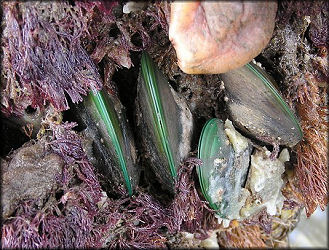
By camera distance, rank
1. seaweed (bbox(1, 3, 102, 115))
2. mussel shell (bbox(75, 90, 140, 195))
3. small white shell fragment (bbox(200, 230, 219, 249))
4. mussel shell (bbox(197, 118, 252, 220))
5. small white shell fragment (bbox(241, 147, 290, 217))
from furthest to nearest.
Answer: small white shell fragment (bbox(200, 230, 219, 249)) < small white shell fragment (bbox(241, 147, 290, 217)) < mussel shell (bbox(197, 118, 252, 220)) < mussel shell (bbox(75, 90, 140, 195)) < seaweed (bbox(1, 3, 102, 115))

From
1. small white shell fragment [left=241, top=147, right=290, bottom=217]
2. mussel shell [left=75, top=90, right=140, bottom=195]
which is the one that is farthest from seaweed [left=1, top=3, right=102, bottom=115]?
small white shell fragment [left=241, top=147, right=290, bottom=217]

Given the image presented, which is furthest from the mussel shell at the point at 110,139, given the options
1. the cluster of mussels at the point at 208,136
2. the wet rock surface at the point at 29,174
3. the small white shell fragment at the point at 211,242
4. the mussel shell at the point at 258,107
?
the small white shell fragment at the point at 211,242

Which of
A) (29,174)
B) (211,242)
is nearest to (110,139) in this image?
(29,174)

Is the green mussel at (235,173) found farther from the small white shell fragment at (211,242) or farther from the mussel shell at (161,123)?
the small white shell fragment at (211,242)

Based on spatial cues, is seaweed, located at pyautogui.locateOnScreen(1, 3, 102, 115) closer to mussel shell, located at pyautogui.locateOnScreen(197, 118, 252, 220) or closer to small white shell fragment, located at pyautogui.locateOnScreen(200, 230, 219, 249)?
mussel shell, located at pyautogui.locateOnScreen(197, 118, 252, 220)

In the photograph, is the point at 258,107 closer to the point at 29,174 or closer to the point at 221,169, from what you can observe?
the point at 221,169

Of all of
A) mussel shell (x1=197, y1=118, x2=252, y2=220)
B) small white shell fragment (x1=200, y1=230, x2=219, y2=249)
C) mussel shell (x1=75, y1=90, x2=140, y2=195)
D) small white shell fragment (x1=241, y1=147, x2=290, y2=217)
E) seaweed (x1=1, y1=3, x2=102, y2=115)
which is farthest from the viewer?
small white shell fragment (x1=200, y1=230, x2=219, y2=249)

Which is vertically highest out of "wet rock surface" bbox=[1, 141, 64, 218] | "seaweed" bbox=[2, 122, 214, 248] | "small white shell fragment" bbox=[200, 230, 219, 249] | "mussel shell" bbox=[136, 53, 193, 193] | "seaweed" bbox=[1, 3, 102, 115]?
"seaweed" bbox=[1, 3, 102, 115]
